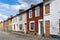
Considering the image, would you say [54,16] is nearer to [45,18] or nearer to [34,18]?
[45,18]

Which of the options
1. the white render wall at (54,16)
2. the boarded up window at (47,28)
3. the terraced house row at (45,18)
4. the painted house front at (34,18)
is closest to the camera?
the white render wall at (54,16)

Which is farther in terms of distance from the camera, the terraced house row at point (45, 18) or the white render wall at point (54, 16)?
the terraced house row at point (45, 18)

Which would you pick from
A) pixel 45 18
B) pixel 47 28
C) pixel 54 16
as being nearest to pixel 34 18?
pixel 45 18

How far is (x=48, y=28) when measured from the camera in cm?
2700

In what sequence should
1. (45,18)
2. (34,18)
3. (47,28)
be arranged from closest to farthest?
(47,28) < (45,18) < (34,18)

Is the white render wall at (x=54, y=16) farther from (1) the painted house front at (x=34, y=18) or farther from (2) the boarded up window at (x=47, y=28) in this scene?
(1) the painted house front at (x=34, y=18)

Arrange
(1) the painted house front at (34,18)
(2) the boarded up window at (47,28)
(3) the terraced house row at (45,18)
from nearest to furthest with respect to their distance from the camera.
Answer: (3) the terraced house row at (45,18)
(2) the boarded up window at (47,28)
(1) the painted house front at (34,18)

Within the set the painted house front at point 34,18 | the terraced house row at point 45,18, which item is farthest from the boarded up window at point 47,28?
the painted house front at point 34,18

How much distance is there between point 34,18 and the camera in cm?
3366

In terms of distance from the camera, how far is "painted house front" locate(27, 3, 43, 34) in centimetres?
3111

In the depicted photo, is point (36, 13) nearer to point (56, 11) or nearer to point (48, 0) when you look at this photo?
point (48, 0)

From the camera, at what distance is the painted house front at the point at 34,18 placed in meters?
31.1

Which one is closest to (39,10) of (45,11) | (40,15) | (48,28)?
(40,15)

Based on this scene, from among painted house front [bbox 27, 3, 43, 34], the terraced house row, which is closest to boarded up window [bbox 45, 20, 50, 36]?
the terraced house row
